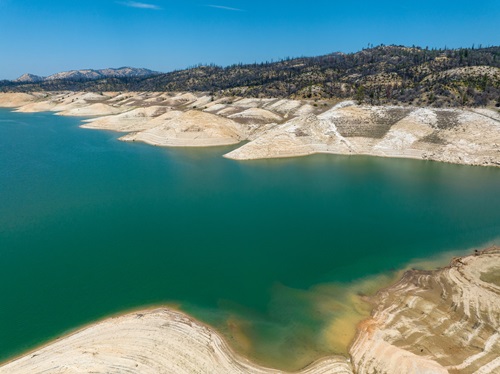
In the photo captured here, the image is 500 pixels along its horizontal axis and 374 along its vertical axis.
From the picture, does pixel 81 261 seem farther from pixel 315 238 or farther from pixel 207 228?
pixel 315 238

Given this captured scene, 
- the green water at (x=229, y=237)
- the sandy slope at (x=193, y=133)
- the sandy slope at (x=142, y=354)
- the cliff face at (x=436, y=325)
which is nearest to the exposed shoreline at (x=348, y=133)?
the sandy slope at (x=193, y=133)

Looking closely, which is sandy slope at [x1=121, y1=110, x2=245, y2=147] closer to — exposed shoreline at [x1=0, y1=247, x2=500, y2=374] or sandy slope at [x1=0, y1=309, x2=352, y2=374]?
exposed shoreline at [x1=0, y1=247, x2=500, y2=374]

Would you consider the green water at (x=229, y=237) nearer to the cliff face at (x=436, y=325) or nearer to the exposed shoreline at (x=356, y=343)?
the exposed shoreline at (x=356, y=343)

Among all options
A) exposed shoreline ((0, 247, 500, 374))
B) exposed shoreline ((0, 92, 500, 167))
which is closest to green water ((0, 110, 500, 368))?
exposed shoreline ((0, 247, 500, 374))

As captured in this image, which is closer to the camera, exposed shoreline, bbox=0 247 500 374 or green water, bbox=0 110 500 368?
exposed shoreline, bbox=0 247 500 374

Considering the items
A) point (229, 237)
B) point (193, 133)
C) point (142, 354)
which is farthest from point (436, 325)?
point (193, 133)

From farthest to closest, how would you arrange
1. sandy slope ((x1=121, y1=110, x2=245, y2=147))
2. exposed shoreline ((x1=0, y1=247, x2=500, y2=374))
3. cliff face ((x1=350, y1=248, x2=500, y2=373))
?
sandy slope ((x1=121, y1=110, x2=245, y2=147)), cliff face ((x1=350, y1=248, x2=500, y2=373)), exposed shoreline ((x1=0, y1=247, x2=500, y2=374))
